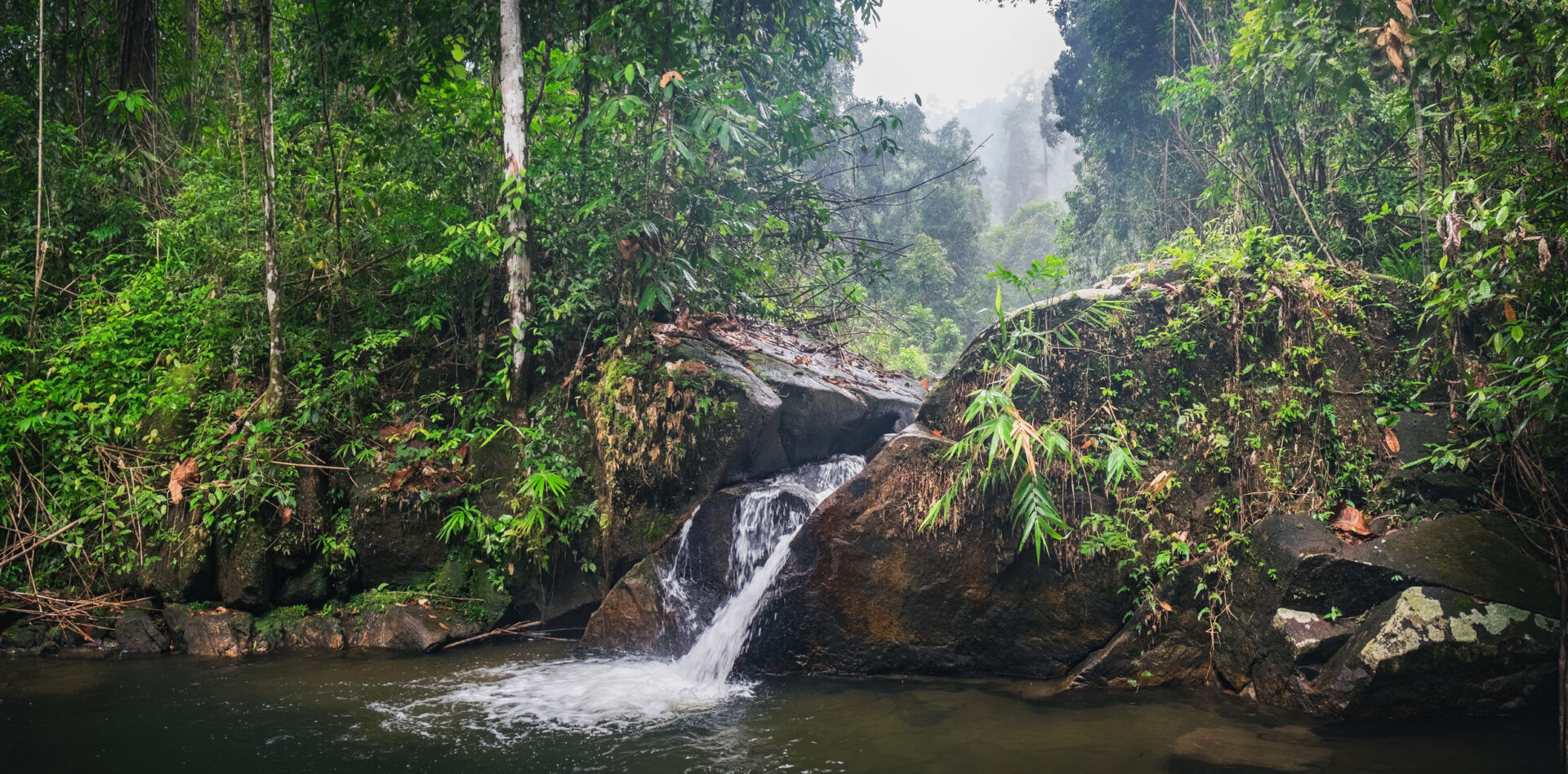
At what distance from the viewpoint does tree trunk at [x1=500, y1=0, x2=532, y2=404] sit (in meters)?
7.01

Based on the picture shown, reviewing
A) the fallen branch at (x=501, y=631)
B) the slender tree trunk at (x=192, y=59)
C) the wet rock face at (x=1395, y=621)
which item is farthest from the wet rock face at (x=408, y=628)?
the slender tree trunk at (x=192, y=59)

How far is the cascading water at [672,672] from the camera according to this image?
4965 mm

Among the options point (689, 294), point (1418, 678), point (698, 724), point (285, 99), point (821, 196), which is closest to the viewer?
point (1418, 678)

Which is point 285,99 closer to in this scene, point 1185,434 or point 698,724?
point 698,724

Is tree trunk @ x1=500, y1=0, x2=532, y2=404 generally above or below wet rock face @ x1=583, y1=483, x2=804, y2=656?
above

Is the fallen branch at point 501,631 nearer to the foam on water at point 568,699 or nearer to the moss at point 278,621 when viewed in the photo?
the foam on water at point 568,699

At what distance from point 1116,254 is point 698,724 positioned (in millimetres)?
18596

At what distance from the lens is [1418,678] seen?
423cm

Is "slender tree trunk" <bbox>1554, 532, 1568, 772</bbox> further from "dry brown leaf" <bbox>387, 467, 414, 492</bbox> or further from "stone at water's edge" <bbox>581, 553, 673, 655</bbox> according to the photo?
"dry brown leaf" <bbox>387, 467, 414, 492</bbox>

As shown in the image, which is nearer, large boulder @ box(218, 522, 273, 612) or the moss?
the moss

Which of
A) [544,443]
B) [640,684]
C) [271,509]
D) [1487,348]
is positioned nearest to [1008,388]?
[1487,348]

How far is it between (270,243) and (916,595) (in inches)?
258

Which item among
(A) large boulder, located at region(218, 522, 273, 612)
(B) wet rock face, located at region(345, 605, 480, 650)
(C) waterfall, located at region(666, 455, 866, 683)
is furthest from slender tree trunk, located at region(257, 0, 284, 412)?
(C) waterfall, located at region(666, 455, 866, 683)

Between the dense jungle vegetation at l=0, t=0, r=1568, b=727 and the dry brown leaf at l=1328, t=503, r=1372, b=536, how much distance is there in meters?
0.65
